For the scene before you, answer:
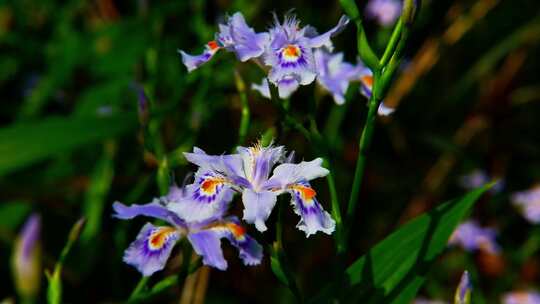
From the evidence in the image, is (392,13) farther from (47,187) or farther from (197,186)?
(197,186)

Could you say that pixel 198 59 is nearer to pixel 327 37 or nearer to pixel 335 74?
pixel 327 37

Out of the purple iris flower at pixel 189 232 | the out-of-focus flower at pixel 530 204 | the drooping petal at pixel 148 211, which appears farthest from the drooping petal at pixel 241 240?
the out-of-focus flower at pixel 530 204

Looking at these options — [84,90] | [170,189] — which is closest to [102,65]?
[84,90]

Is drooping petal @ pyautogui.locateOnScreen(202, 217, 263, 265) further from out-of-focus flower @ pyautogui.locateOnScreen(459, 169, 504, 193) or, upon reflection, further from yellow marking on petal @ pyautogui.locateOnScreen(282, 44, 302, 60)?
out-of-focus flower @ pyautogui.locateOnScreen(459, 169, 504, 193)

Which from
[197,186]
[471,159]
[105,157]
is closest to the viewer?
[197,186]

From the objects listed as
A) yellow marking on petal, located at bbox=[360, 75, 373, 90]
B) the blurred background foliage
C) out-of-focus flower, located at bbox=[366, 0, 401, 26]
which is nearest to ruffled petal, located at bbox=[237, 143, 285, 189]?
yellow marking on petal, located at bbox=[360, 75, 373, 90]

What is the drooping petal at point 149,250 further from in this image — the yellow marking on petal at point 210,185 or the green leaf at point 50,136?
the green leaf at point 50,136

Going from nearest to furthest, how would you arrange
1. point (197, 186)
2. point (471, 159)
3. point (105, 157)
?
1. point (197, 186)
2. point (105, 157)
3. point (471, 159)
